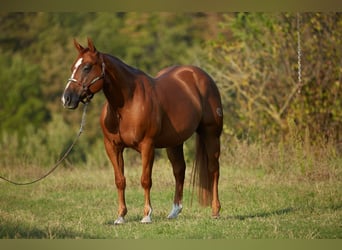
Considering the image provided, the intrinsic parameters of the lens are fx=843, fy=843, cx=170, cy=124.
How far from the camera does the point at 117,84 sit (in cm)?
856

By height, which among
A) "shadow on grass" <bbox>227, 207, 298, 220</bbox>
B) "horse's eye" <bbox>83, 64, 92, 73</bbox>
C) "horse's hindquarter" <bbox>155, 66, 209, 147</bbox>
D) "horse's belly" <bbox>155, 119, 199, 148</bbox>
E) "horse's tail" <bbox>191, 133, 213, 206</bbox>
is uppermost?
"horse's eye" <bbox>83, 64, 92, 73</bbox>

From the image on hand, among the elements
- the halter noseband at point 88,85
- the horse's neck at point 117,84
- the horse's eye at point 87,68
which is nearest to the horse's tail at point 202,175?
the horse's neck at point 117,84

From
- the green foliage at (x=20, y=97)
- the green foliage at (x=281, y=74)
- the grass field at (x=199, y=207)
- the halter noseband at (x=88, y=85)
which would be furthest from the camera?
the green foliage at (x=20, y=97)

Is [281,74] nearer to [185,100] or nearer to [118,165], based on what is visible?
[185,100]

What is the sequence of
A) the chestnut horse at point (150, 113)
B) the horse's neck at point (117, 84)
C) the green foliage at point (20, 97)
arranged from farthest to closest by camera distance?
the green foliage at point (20, 97) → the horse's neck at point (117, 84) → the chestnut horse at point (150, 113)

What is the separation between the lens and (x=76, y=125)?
74.2 ft

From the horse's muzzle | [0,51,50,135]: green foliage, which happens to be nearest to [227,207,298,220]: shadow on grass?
the horse's muzzle

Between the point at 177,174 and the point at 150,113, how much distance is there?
1119 millimetres

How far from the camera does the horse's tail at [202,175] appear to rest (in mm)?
9562

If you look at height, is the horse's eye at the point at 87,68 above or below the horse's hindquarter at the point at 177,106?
above

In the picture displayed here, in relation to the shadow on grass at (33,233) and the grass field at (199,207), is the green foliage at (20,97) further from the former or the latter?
the shadow on grass at (33,233)

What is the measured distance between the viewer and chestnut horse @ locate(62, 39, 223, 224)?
8.26 meters

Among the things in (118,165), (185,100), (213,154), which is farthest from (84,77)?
(213,154)

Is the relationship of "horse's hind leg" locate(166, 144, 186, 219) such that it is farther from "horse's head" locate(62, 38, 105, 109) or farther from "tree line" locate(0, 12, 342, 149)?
"tree line" locate(0, 12, 342, 149)
